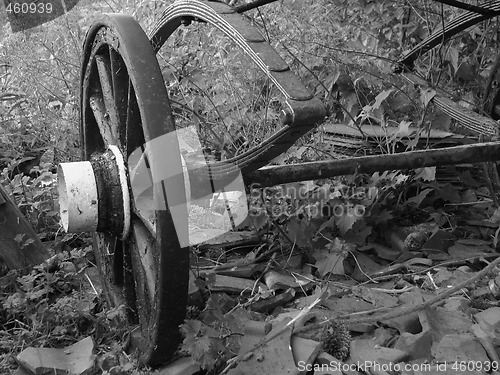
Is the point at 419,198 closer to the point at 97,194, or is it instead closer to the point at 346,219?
the point at 346,219

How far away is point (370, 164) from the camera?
7.22 ft

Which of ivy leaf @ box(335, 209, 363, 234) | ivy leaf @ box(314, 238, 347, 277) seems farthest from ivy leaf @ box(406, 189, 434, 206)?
ivy leaf @ box(314, 238, 347, 277)

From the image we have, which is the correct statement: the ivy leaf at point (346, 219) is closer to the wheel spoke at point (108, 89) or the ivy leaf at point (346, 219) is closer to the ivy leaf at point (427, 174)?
the ivy leaf at point (427, 174)

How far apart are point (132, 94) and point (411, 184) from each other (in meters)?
1.70

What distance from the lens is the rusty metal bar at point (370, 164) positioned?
82.9 inches

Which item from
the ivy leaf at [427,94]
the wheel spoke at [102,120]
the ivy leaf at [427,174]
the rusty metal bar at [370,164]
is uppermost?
the wheel spoke at [102,120]

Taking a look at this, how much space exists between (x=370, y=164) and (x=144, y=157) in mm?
828

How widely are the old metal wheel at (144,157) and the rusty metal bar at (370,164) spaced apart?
0.42 metres

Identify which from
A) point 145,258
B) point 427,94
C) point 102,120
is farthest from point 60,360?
point 427,94

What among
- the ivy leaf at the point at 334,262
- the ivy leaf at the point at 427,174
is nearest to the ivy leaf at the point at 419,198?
the ivy leaf at the point at 427,174

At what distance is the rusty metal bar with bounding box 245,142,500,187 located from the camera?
211 cm

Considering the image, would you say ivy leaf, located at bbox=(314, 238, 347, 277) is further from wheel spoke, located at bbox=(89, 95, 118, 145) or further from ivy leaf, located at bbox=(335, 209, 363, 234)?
wheel spoke, located at bbox=(89, 95, 118, 145)

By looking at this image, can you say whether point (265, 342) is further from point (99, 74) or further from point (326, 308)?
point (99, 74)

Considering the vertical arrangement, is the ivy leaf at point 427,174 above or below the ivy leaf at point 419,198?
above
